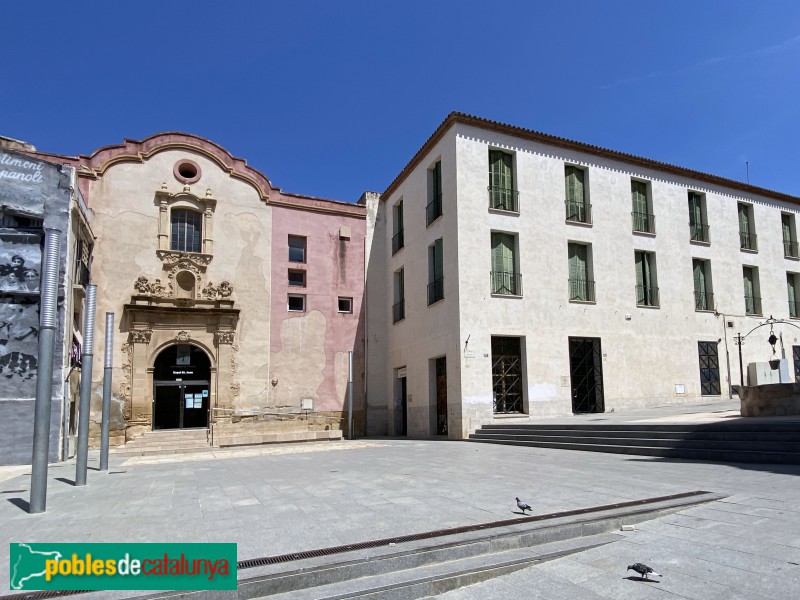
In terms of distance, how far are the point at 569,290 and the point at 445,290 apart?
4670 mm

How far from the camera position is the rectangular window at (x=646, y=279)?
2250cm

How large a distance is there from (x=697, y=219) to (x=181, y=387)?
73.1ft

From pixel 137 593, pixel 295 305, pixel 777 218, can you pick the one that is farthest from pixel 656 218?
pixel 137 593

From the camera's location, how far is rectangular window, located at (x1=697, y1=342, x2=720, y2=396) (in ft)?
75.3

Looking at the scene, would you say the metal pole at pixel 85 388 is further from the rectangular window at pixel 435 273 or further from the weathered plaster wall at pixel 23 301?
the rectangular window at pixel 435 273

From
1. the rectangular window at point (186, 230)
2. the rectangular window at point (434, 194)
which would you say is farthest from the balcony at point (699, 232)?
the rectangular window at point (186, 230)

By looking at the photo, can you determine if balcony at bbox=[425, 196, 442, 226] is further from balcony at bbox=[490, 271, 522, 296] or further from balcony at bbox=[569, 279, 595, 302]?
balcony at bbox=[569, 279, 595, 302]

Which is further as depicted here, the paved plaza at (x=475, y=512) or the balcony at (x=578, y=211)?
the balcony at (x=578, y=211)

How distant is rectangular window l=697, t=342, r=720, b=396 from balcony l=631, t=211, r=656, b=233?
502 centimetres

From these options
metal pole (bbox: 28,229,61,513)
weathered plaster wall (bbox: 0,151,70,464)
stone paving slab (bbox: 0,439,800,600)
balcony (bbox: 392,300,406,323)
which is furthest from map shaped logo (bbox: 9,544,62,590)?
balcony (bbox: 392,300,406,323)

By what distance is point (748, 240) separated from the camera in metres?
25.9

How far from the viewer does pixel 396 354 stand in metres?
24.3

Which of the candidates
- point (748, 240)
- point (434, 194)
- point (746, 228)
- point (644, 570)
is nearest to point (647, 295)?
point (748, 240)

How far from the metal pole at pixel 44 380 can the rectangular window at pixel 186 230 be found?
51.7ft
